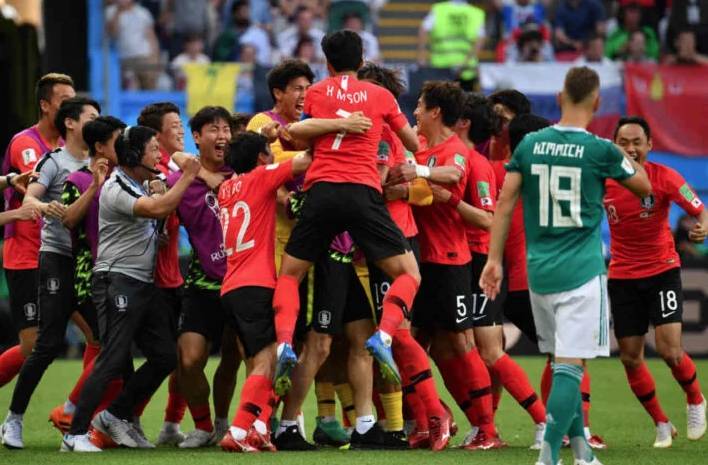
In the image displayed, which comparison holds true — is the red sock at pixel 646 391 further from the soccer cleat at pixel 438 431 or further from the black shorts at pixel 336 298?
the black shorts at pixel 336 298

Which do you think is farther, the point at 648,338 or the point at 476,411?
the point at 648,338

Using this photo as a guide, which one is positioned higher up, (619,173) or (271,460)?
(619,173)

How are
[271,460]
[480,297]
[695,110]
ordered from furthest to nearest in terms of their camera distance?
[695,110] < [480,297] < [271,460]

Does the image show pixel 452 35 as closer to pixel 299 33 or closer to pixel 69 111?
pixel 299 33

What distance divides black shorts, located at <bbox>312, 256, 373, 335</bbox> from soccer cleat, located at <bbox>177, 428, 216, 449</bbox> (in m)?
1.17

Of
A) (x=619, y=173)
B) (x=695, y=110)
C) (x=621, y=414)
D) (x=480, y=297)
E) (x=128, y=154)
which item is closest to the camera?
(x=619, y=173)

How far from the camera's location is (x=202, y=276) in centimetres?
1012

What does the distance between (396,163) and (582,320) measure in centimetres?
227

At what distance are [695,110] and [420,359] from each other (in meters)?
12.5

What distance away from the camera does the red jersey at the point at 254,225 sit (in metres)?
9.52

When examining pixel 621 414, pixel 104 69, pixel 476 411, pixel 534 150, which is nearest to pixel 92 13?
pixel 104 69

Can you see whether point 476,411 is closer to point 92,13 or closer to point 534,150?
point 534,150

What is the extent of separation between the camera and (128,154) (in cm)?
977

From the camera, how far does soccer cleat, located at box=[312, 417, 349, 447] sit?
33.6 feet
